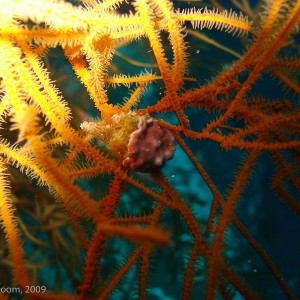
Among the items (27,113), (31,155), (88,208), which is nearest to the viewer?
(27,113)

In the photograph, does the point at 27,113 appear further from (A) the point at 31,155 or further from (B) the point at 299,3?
(B) the point at 299,3

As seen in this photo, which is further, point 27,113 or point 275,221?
point 275,221

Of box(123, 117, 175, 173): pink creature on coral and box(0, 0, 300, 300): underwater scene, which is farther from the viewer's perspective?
box(123, 117, 175, 173): pink creature on coral

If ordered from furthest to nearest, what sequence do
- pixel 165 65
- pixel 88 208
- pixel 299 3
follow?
pixel 165 65 → pixel 299 3 → pixel 88 208

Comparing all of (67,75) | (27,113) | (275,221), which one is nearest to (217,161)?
(275,221)

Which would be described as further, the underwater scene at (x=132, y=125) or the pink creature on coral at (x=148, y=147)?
the pink creature on coral at (x=148, y=147)
